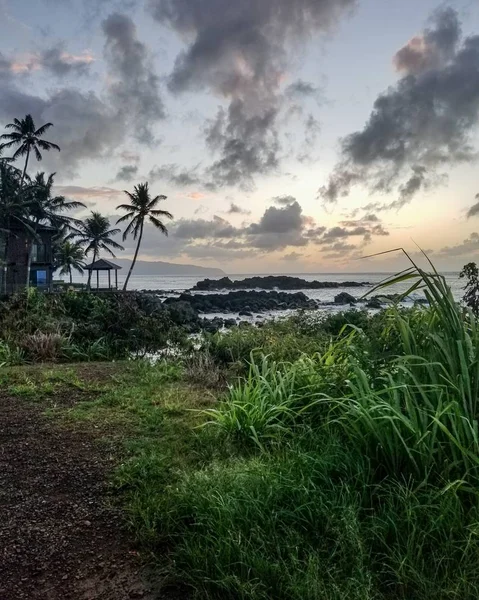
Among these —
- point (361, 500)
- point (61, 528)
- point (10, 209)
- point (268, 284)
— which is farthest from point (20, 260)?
point (268, 284)

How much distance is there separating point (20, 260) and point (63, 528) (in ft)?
123

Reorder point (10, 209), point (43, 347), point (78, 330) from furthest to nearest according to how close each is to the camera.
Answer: point (10, 209), point (78, 330), point (43, 347)

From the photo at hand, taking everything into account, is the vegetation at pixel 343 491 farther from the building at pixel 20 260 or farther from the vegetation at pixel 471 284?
the building at pixel 20 260

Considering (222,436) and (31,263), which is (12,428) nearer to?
(222,436)

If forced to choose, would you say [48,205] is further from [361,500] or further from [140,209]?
[361,500]

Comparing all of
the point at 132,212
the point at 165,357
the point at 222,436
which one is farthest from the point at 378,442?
the point at 132,212

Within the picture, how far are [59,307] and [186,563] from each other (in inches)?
350

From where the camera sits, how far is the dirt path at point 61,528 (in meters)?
1.96

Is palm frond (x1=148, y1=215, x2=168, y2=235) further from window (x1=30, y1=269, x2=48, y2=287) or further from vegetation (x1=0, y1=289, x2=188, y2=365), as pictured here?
vegetation (x1=0, y1=289, x2=188, y2=365)

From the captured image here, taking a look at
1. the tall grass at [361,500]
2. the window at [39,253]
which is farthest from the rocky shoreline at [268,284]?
the tall grass at [361,500]

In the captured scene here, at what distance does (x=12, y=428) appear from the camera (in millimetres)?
3875

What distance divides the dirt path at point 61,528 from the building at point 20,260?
33037 millimetres

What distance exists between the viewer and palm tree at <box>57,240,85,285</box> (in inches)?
1887

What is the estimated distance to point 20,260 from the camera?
35.6 meters
